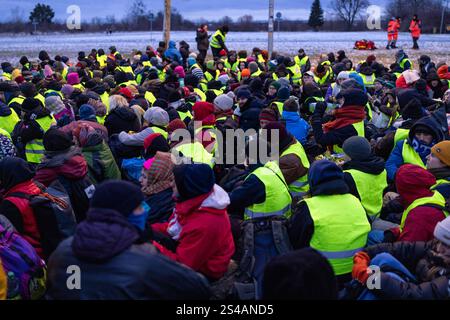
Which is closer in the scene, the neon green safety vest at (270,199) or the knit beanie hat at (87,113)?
the neon green safety vest at (270,199)

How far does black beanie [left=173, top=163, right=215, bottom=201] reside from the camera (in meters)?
Result: 3.59

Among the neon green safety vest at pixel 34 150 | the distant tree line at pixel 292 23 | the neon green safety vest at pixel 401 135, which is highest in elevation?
the distant tree line at pixel 292 23

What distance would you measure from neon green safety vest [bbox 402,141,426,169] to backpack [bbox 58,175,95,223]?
346cm

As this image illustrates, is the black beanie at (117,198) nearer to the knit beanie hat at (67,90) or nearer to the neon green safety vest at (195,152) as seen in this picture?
the neon green safety vest at (195,152)

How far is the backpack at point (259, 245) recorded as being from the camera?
393 centimetres

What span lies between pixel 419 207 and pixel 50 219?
9.86 ft

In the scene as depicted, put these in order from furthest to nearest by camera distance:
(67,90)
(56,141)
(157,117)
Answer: (67,90), (157,117), (56,141)

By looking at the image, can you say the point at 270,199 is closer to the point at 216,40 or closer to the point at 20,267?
the point at 20,267

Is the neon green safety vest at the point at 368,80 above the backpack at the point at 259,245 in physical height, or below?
above

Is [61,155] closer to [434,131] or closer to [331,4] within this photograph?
[434,131]

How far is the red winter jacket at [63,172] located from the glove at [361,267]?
108 inches

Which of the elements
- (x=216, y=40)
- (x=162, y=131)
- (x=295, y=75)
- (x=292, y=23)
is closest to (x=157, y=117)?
(x=162, y=131)

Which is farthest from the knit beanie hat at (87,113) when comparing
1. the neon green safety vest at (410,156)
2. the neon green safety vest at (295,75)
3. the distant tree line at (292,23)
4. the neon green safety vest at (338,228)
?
the distant tree line at (292,23)

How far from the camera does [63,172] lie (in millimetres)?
4645
